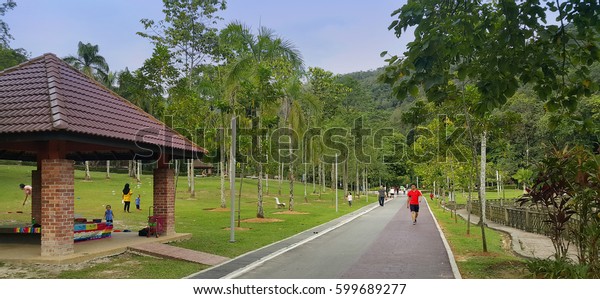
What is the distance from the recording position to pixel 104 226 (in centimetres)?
1426

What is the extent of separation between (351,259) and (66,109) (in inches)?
289

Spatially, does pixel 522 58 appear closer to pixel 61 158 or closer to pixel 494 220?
pixel 61 158

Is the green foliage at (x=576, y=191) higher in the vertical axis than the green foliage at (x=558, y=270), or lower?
higher

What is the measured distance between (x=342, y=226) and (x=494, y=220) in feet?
39.8

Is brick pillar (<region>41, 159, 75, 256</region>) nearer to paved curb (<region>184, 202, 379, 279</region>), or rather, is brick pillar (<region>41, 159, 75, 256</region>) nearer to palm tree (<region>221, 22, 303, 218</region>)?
paved curb (<region>184, 202, 379, 279</region>)

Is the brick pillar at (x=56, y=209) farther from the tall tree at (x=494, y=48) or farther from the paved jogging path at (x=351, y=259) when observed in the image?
the tall tree at (x=494, y=48)

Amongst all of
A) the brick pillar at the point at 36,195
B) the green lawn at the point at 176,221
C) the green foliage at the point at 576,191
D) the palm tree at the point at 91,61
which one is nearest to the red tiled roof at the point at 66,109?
the green lawn at the point at 176,221

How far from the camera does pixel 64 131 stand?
1045 cm

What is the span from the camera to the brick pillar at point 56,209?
425 inches

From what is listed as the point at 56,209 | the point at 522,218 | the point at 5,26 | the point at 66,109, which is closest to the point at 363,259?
the point at 56,209

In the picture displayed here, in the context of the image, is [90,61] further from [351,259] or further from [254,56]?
[351,259]

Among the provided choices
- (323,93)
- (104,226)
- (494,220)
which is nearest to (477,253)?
(104,226)

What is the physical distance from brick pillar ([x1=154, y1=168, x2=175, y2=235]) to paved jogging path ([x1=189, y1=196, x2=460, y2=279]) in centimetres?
328

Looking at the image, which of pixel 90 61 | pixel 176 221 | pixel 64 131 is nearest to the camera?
pixel 64 131
